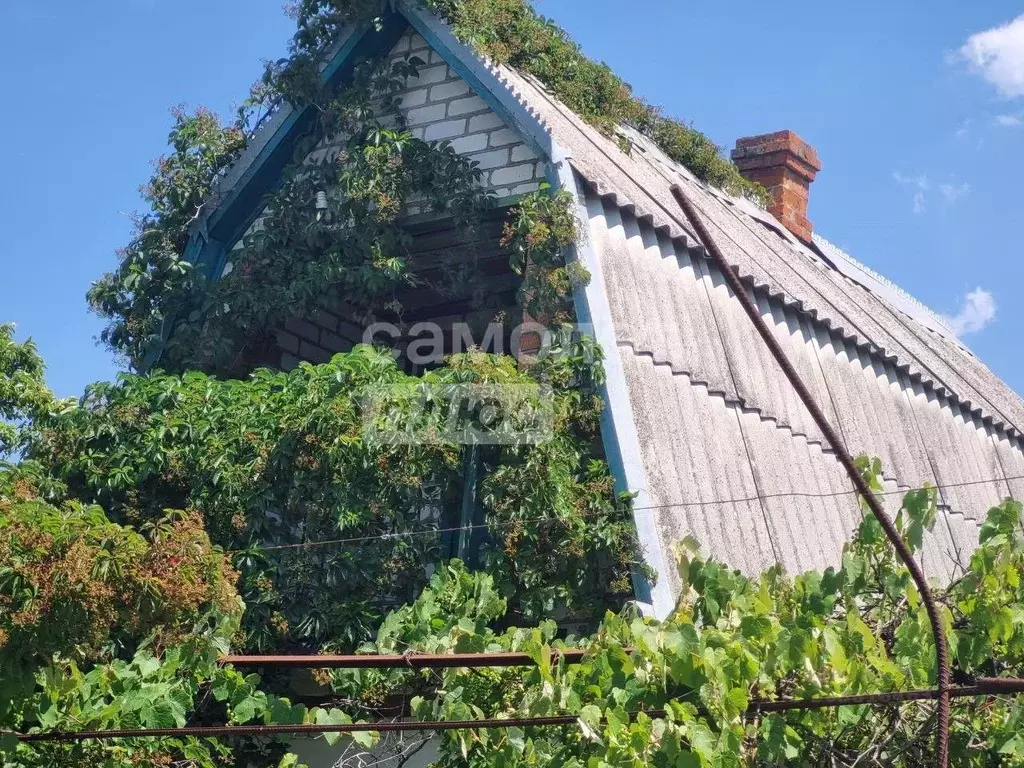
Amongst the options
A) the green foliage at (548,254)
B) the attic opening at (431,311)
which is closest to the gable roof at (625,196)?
the green foliage at (548,254)

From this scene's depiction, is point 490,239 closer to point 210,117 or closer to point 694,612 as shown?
point 210,117

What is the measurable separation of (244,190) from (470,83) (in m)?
1.85

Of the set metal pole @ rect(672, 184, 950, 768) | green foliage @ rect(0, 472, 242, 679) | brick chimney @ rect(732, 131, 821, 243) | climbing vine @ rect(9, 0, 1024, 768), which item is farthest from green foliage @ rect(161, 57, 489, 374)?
brick chimney @ rect(732, 131, 821, 243)

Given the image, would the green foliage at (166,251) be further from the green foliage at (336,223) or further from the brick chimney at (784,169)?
the brick chimney at (784,169)

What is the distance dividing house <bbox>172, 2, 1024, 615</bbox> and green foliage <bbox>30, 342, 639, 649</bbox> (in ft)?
0.89

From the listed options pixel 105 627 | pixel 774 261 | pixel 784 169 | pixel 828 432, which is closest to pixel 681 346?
pixel 774 261

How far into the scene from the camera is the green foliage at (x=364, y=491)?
7.02 meters

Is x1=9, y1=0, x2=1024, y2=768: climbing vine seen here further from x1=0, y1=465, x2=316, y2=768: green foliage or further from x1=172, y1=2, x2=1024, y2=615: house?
x1=172, y1=2, x2=1024, y2=615: house

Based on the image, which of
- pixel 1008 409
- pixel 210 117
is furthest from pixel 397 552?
pixel 1008 409

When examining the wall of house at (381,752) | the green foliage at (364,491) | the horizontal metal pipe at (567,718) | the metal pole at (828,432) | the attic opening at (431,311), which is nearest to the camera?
the metal pole at (828,432)

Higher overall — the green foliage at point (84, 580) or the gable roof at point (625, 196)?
the gable roof at point (625, 196)

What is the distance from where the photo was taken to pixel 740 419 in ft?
26.8

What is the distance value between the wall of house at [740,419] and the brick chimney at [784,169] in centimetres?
512

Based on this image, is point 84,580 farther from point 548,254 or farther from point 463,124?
point 463,124
